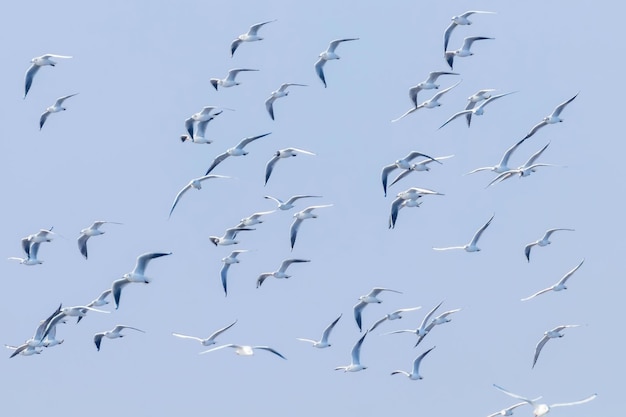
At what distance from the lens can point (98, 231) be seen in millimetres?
59312

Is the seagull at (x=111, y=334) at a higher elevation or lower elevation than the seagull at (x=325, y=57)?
lower

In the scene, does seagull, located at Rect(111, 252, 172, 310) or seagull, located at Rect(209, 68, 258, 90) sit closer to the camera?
seagull, located at Rect(111, 252, 172, 310)

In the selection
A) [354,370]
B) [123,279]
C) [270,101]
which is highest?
[270,101]

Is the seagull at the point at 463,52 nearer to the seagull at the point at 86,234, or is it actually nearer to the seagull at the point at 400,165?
the seagull at the point at 400,165

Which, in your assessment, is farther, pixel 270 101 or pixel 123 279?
pixel 270 101

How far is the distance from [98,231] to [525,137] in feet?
44.5

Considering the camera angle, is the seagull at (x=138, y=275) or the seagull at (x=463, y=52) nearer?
the seagull at (x=138, y=275)

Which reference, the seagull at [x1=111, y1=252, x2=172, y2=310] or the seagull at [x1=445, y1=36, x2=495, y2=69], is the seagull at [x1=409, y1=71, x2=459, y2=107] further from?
the seagull at [x1=111, y1=252, x2=172, y2=310]

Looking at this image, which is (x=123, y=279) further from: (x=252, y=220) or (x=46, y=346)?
(x=46, y=346)

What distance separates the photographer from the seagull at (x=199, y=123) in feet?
→ 199

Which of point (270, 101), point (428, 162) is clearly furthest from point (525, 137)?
point (270, 101)

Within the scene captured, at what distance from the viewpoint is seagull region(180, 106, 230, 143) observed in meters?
60.8

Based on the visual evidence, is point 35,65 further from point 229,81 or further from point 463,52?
point 463,52

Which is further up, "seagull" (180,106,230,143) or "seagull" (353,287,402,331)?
"seagull" (180,106,230,143)
